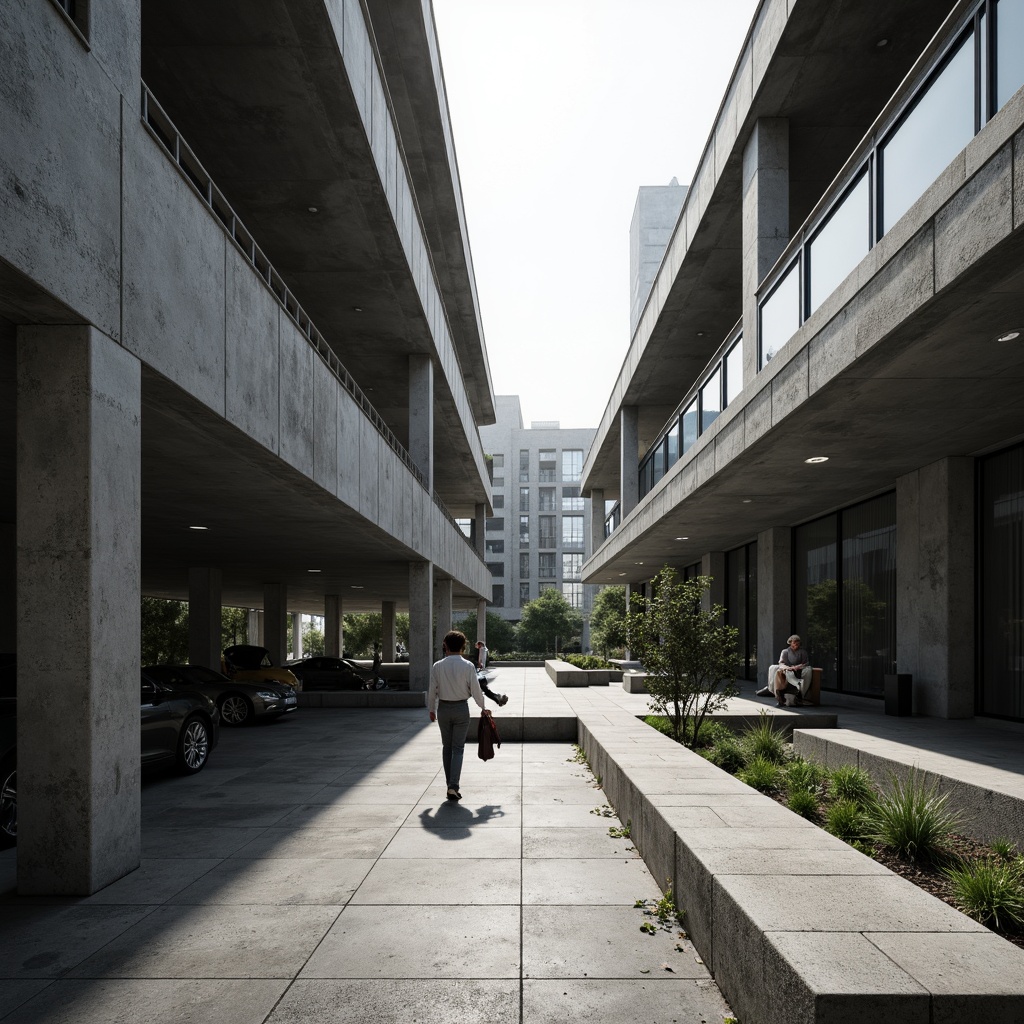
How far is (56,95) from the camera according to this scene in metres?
5.50

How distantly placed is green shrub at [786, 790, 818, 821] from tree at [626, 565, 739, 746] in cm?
396

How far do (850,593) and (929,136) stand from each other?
11655mm

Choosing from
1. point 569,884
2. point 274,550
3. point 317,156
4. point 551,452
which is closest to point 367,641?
point 551,452

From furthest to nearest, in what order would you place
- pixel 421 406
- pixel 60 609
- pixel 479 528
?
pixel 479 528 < pixel 421 406 < pixel 60 609

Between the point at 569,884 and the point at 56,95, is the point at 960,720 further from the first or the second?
the point at 56,95

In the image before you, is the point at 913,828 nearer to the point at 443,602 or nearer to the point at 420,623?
the point at 420,623

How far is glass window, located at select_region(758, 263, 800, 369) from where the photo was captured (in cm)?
1125

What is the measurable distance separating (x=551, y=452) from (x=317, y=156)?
281 ft

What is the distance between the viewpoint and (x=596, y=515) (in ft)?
146

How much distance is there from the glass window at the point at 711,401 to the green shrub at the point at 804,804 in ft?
25.8

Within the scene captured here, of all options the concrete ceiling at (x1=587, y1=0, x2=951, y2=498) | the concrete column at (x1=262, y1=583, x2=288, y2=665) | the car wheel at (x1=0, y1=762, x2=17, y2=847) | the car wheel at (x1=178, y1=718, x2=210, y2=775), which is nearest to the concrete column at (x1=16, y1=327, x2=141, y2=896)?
the car wheel at (x1=0, y1=762, x2=17, y2=847)

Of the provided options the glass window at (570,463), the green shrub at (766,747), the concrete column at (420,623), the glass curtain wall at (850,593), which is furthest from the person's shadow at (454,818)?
the glass window at (570,463)

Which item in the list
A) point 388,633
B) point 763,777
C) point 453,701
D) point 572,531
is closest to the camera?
point 763,777

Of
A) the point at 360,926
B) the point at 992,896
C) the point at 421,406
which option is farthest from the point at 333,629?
the point at 992,896
